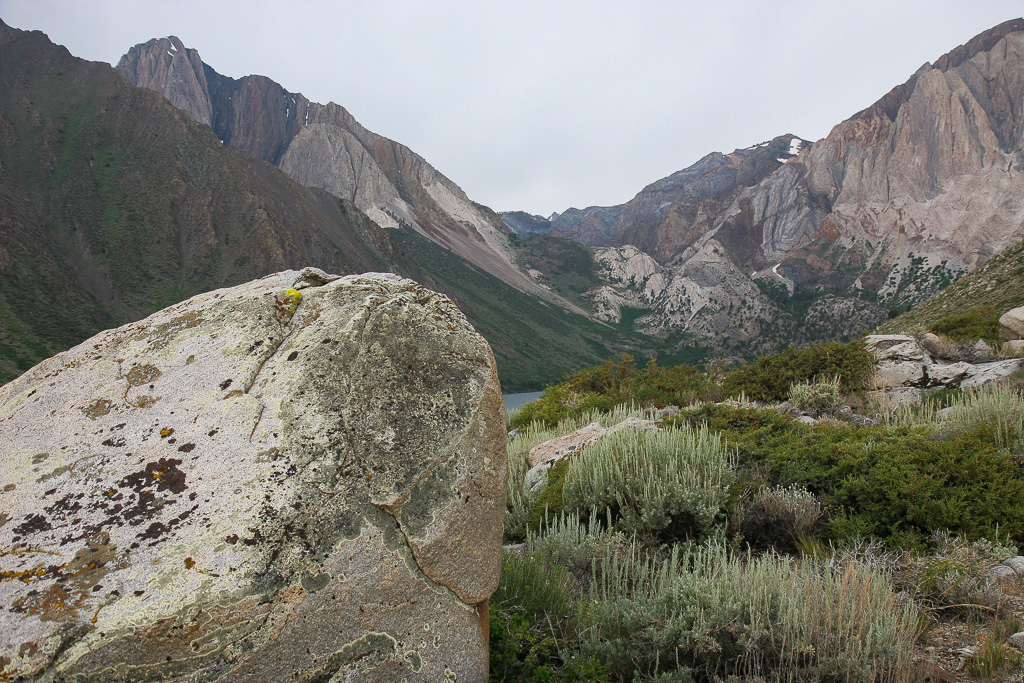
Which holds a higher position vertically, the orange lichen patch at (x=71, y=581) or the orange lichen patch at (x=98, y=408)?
the orange lichen patch at (x=98, y=408)

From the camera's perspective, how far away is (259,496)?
2166 millimetres

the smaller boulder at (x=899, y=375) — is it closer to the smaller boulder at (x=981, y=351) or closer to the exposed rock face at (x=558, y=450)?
the smaller boulder at (x=981, y=351)

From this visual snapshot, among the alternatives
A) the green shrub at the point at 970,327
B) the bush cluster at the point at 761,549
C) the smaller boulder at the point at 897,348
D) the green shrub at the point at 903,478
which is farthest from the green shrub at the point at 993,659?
the green shrub at the point at 970,327

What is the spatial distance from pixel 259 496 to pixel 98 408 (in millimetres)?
1050

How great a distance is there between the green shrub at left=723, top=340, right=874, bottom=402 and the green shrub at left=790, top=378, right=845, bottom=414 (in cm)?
107

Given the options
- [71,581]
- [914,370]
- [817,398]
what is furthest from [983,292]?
[71,581]

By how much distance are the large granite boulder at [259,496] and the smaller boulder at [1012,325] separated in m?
14.7

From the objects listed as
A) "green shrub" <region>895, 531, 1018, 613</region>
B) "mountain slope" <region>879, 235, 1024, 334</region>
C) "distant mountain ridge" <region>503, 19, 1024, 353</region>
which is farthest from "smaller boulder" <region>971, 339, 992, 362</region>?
"distant mountain ridge" <region>503, 19, 1024, 353</region>

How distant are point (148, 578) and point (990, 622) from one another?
171 inches

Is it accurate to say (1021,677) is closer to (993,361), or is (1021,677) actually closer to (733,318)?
(993,361)

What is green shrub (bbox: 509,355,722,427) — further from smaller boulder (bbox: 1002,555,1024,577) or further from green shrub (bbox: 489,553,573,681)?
green shrub (bbox: 489,553,573,681)

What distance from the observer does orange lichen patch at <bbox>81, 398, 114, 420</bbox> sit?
8.19ft

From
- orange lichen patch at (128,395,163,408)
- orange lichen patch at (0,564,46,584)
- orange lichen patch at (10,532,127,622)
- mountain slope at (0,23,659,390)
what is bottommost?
orange lichen patch at (10,532,127,622)

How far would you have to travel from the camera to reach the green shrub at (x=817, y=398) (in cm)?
926
